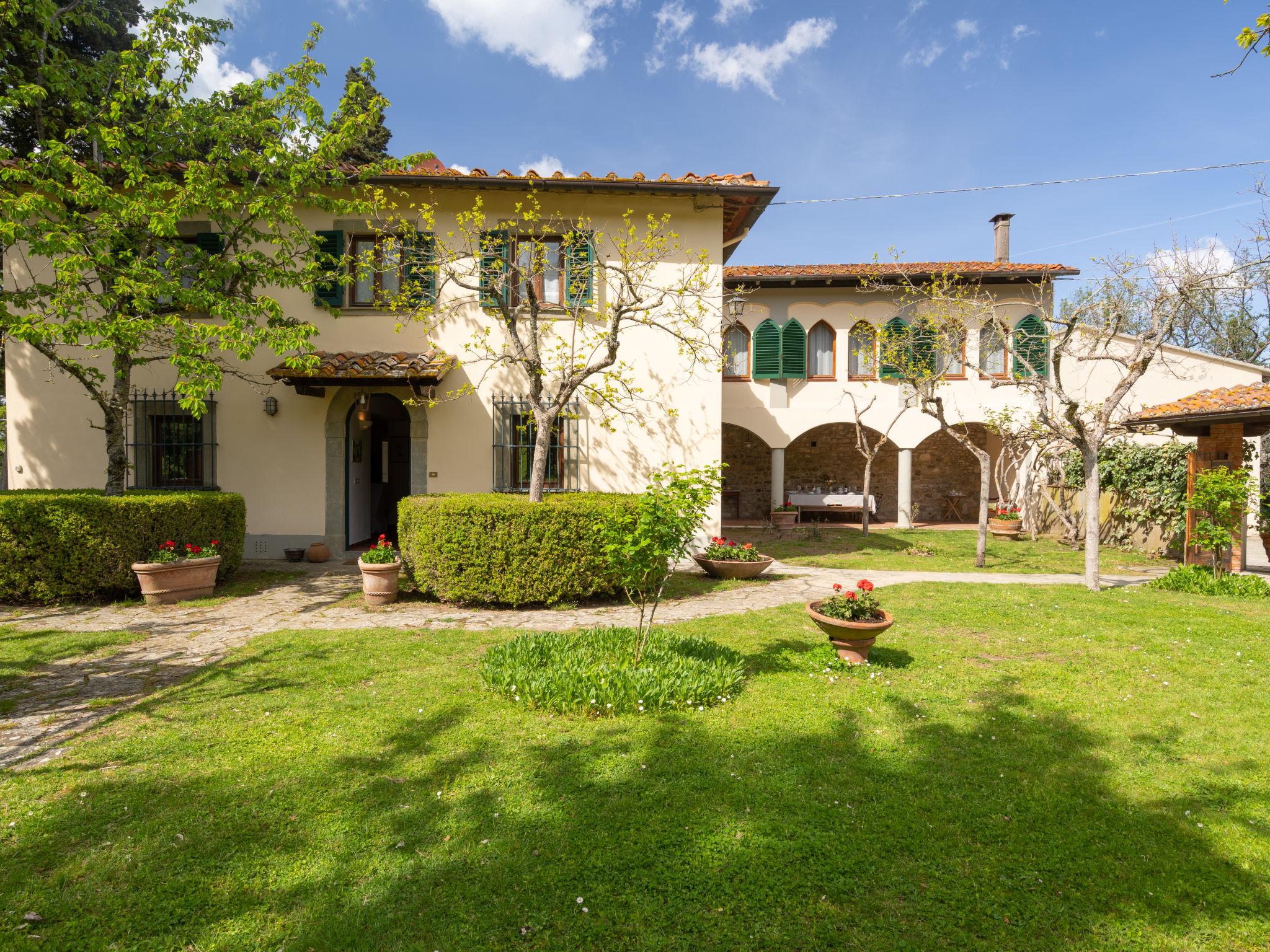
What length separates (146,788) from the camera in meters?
3.09

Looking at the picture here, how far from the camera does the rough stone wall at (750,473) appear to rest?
1819cm

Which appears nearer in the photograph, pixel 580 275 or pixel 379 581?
pixel 379 581

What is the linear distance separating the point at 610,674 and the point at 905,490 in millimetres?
13409

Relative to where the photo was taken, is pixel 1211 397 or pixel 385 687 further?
pixel 1211 397

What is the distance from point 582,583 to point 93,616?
17.2 feet

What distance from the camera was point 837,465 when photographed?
1812cm

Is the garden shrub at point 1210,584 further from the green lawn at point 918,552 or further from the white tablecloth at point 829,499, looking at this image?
the white tablecloth at point 829,499

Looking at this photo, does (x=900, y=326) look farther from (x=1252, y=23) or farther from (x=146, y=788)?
(x=146, y=788)

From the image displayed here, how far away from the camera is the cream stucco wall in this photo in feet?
32.3

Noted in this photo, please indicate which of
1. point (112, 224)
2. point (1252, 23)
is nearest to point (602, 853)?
point (1252, 23)

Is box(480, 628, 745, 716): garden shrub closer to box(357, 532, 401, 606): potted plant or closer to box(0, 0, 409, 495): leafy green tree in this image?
box(357, 532, 401, 606): potted plant

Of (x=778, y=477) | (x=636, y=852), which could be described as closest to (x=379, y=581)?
(x=636, y=852)

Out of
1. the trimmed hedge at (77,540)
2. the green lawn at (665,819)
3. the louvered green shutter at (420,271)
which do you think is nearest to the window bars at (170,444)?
the trimmed hedge at (77,540)

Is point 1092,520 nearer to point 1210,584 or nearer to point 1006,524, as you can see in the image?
point 1210,584
